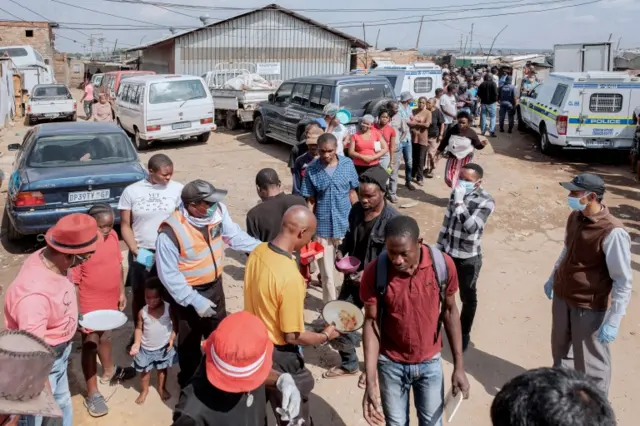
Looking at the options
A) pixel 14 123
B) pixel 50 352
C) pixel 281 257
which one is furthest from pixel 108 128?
pixel 14 123

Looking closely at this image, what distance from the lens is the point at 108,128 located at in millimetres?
7910

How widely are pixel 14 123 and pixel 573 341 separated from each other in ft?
75.8

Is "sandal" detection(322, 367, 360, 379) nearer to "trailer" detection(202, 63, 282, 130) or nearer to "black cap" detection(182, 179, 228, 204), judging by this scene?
"black cap" detection(182, 179, 228, 204)

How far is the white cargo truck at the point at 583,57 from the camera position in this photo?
1773 cm

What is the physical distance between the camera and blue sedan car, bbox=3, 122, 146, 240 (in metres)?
6.85

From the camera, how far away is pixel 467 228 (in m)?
4.40

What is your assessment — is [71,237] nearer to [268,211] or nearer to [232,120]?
[268,211]

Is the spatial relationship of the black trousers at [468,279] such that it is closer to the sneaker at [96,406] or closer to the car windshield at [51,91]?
the sneaker at [96,406]

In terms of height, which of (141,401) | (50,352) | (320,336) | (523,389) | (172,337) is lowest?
(141,401)

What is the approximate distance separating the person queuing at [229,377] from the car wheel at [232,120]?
15.1 meters

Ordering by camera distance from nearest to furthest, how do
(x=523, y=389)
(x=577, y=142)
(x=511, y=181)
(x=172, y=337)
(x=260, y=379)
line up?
(x=523, y=389), (x=260, y=379), (x=172, y=337), (x=511, y=181), (x=577, y=142)

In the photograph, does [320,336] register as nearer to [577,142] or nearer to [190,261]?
[190,261]

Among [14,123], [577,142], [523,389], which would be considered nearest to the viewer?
[523,389]

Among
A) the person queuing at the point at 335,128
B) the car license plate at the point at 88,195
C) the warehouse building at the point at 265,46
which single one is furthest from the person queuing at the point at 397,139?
the warehouse building at the point at 265,46
